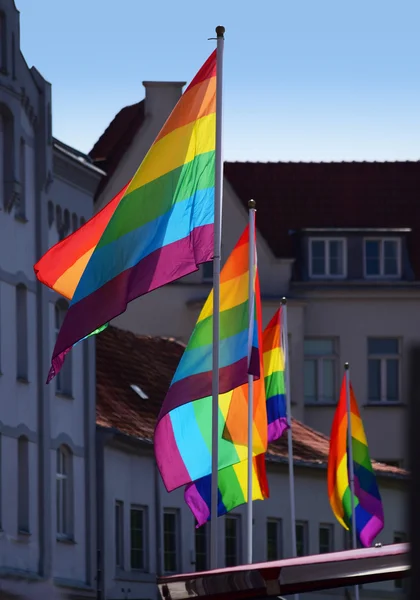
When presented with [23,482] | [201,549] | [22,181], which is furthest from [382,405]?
[22,181]

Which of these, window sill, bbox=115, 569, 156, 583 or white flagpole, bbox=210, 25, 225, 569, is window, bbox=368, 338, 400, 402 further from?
white flagpole, bbox=210, 25, 225, 569

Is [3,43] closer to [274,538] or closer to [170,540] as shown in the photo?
[170,540]

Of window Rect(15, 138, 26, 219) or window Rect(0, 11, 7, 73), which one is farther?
window Rect(15, 138, 26, 219)

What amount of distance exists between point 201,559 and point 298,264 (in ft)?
57.7

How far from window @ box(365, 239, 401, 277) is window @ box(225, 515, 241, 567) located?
53.0ft

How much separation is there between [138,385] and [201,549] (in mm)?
3931

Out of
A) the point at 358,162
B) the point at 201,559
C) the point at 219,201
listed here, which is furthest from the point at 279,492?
the point at 219,201

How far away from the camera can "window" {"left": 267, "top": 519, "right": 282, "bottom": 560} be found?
44.7 meters

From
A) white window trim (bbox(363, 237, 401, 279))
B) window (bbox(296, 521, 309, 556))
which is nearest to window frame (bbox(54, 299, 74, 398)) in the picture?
window (bbox(296, 521, 309, 556))

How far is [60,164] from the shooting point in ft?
114

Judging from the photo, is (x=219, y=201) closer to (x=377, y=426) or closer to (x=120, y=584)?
(x=120, y=584)

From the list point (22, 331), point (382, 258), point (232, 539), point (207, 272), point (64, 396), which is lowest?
point (232, 539)

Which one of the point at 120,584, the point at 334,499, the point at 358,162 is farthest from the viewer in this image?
the point at 358,162

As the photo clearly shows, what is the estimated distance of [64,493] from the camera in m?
35.2
